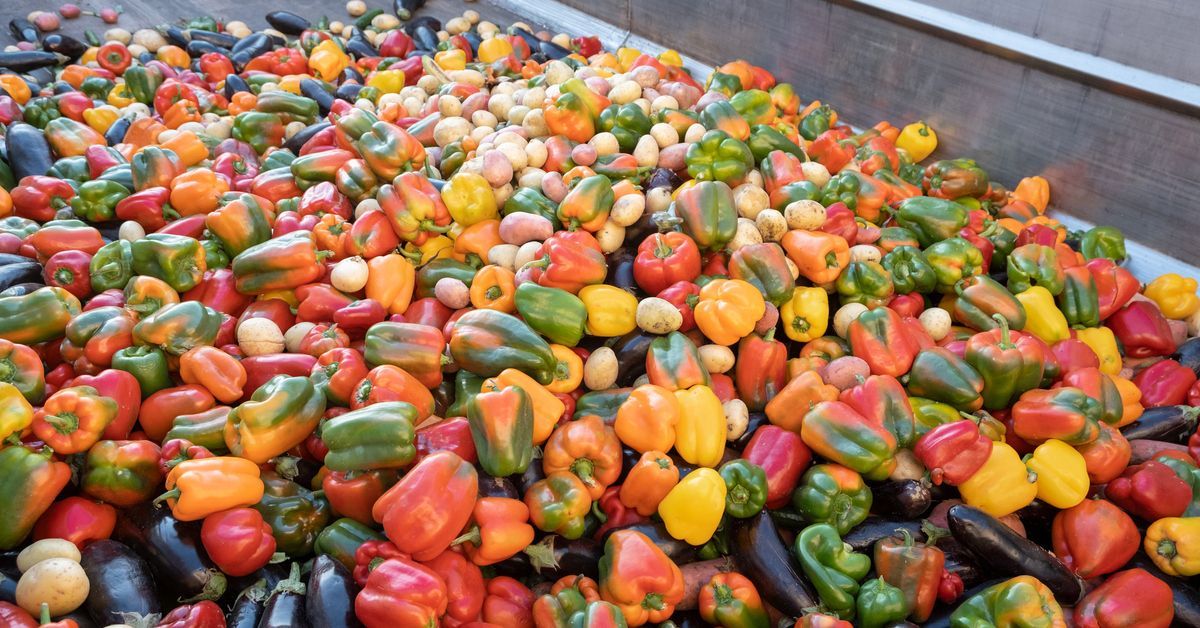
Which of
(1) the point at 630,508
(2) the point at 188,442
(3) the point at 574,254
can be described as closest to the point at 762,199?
(3) the point at 574,254

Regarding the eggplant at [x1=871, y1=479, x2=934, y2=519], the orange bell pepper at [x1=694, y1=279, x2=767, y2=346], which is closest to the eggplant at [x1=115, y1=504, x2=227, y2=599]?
the orange bell pepper at [x1=694, y1=279, x2=767, y2=346]

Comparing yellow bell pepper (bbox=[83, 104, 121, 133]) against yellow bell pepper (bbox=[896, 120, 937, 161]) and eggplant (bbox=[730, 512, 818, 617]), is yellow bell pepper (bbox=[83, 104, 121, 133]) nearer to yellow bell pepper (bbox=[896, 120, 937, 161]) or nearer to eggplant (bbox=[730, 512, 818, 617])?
eggplant (bbox=[730, 512, 818, 617])

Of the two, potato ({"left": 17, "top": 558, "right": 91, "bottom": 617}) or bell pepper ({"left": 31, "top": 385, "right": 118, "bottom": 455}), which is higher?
bell pepper ({"left": 31, "top": 385, "right": 118, "bottom": 455})

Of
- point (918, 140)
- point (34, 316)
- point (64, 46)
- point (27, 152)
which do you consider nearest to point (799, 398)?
point (918, 140)

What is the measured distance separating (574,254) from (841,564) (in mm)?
1800

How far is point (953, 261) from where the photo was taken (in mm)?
4199

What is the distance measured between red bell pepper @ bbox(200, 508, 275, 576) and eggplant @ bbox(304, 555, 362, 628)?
251mm

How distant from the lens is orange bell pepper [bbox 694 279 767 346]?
3.70 metres

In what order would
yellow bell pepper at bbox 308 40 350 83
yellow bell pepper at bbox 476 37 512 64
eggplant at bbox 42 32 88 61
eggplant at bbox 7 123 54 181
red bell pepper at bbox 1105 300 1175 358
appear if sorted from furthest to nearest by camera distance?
eggplant at bbox 42 32 88 61 → yellow bell pepper at bbox 308 40 350 83 → yellow bell pepper at bbox 476 37 512 64 → eggplant at bbox 7 123 54 181 → red bell pepper at bbox 1105 300 1175 358

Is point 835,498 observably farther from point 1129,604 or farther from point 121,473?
point 121,473

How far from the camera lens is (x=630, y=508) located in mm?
3316

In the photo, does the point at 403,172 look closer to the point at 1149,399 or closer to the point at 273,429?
the point at 273,429

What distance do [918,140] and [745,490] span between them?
10.9 feet

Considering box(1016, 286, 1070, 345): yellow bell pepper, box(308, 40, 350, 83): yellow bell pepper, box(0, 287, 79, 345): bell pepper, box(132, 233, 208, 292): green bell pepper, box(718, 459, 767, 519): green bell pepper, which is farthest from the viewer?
box(308, 40, 350, 83): yellow bell pepper
